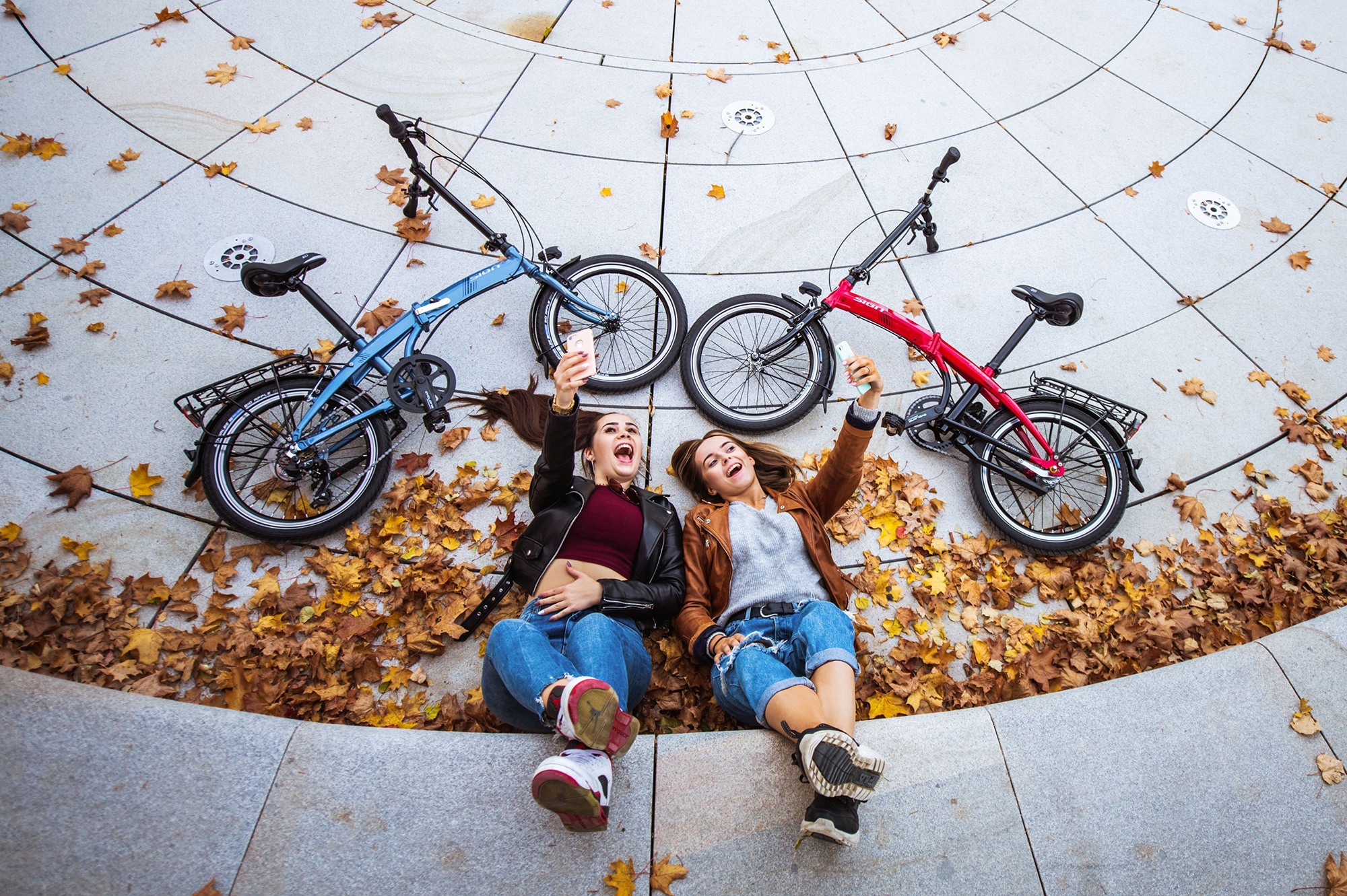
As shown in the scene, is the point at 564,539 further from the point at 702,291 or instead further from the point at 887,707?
the point at 702,291

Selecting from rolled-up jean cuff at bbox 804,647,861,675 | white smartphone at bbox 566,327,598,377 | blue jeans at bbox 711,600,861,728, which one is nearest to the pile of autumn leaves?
blue jeans at bbox 711,600,861,728

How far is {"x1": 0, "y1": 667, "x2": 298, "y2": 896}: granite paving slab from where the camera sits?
2.85 meters

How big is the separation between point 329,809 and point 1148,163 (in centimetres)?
754

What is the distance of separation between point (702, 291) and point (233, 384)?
3084mm

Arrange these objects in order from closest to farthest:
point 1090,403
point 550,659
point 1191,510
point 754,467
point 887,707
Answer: point 550,659 < point 887,707 < point 754,467 < point 1191,510 < point 1090,403

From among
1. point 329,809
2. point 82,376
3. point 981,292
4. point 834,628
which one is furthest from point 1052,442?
point 82,376

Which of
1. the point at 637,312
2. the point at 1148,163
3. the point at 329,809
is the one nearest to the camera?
the point at 329,809

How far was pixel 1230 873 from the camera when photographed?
10.1 feet

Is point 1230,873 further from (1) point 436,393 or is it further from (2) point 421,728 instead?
(1) point 436,393

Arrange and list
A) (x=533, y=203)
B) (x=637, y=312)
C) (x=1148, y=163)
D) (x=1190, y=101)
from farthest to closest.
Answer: (x=1190, y=101) < (x=1148, y=163) < (x=533, y=203) < (x=637, y=312)

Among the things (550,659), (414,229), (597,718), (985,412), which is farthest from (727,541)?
(414,229)

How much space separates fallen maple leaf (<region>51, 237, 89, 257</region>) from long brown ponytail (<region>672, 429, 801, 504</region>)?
171 inches

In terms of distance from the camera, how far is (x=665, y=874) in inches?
117

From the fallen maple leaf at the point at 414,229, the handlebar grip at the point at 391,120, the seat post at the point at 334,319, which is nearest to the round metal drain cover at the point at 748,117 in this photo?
the fallen maple leaf at the point at 414,229
